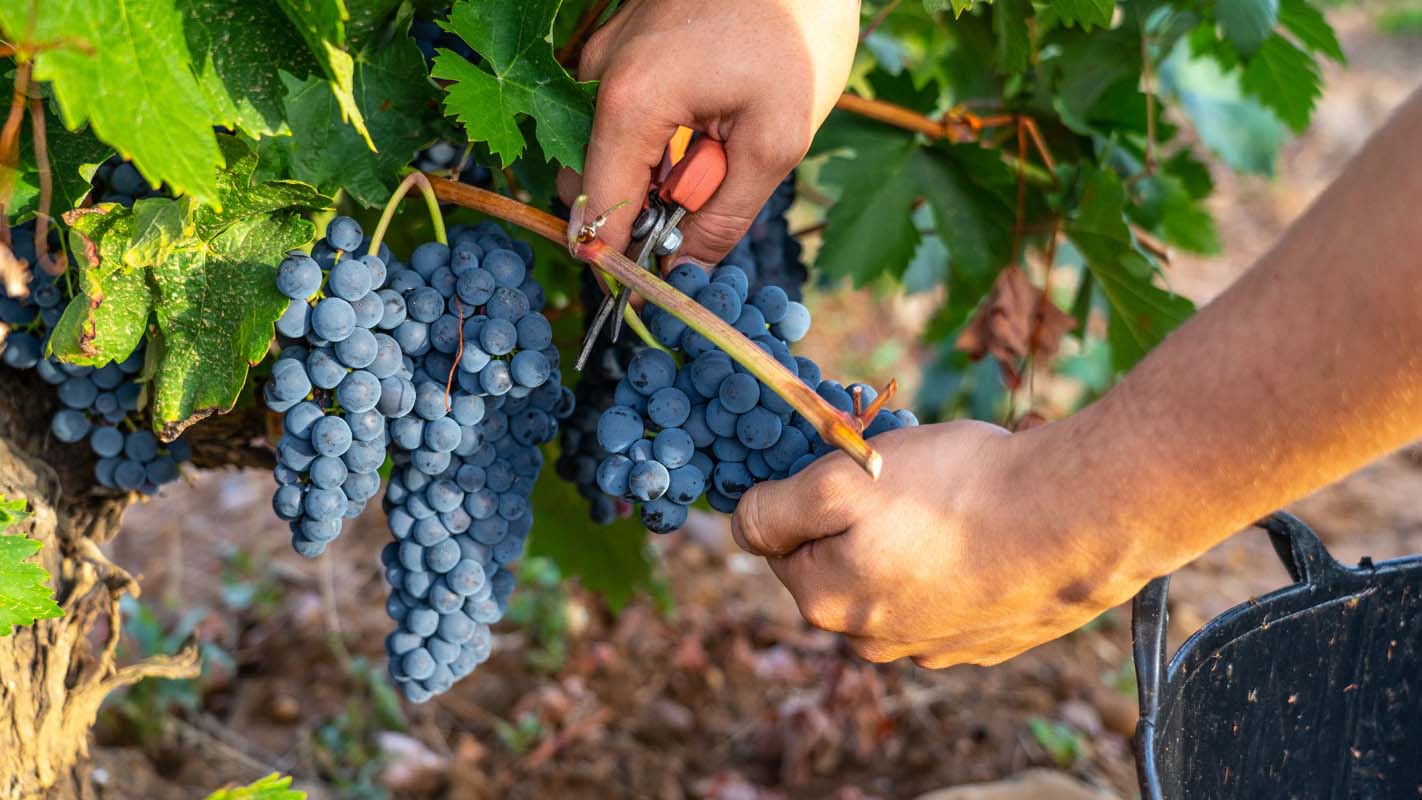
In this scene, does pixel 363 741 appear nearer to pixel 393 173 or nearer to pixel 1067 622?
pixel 393 173

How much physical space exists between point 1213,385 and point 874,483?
26 cm

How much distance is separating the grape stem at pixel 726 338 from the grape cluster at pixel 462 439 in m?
0.08

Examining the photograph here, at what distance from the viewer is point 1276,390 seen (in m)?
0.80

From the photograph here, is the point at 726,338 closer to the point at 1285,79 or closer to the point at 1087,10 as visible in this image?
the point at 1087,10

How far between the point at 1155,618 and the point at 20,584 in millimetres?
971

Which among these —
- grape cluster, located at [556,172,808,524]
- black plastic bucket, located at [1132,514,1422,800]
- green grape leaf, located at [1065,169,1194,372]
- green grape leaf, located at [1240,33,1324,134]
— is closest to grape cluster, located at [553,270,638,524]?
grape cluster, located at [556,172,808,524]

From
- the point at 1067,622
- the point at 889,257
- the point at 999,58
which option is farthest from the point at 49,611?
the point at 999,58

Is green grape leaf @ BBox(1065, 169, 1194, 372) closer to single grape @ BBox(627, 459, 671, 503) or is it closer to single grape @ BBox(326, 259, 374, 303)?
single grape @ BBox(627, 459, 671, 503)

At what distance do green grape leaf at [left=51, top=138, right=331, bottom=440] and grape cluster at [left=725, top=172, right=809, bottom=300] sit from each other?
53 cm

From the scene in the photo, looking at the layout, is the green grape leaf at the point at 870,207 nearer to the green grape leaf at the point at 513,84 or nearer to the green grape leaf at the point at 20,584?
the green grape leaf at the point at 513,84

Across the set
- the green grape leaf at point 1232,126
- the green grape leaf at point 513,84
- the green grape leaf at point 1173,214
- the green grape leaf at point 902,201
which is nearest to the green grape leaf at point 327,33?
the green grape leaf at point 513,84

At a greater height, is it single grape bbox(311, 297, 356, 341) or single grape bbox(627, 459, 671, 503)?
single grape bbox(311, 297, 356, 341)

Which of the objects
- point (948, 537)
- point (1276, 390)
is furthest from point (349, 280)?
point (1276, 390)

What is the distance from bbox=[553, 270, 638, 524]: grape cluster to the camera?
4.06 feet
